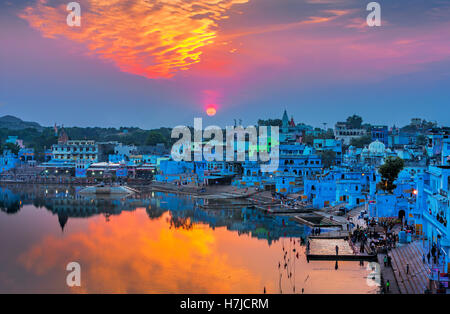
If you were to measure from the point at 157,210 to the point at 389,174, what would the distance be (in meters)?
13.4

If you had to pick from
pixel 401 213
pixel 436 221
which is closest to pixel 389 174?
Answer: pixel 401 213

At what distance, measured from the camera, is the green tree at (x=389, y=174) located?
77.8 ft

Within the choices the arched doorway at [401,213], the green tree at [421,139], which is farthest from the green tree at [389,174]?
the green tree at [421,139]

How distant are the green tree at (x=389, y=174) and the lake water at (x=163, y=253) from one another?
4.52 meters

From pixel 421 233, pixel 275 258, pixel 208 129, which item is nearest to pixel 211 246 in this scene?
pixel 275 258

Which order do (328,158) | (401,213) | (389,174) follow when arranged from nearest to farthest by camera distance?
(401,213) → (389,174) → (328,158)

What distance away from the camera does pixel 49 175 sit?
5438 centimetres

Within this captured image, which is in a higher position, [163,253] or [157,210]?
[157,210]

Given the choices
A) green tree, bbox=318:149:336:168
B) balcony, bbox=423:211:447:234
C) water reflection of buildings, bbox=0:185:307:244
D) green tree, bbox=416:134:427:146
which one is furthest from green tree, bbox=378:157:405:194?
green tree, bbox=416:134:427:146

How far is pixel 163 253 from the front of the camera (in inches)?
745

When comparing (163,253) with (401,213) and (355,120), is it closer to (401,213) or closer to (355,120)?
(401,213)

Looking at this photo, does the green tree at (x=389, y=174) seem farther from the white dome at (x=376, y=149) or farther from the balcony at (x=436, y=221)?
the white dome at (x=376, y=149)

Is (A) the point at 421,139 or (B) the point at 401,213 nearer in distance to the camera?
(B) the point at 401,213
